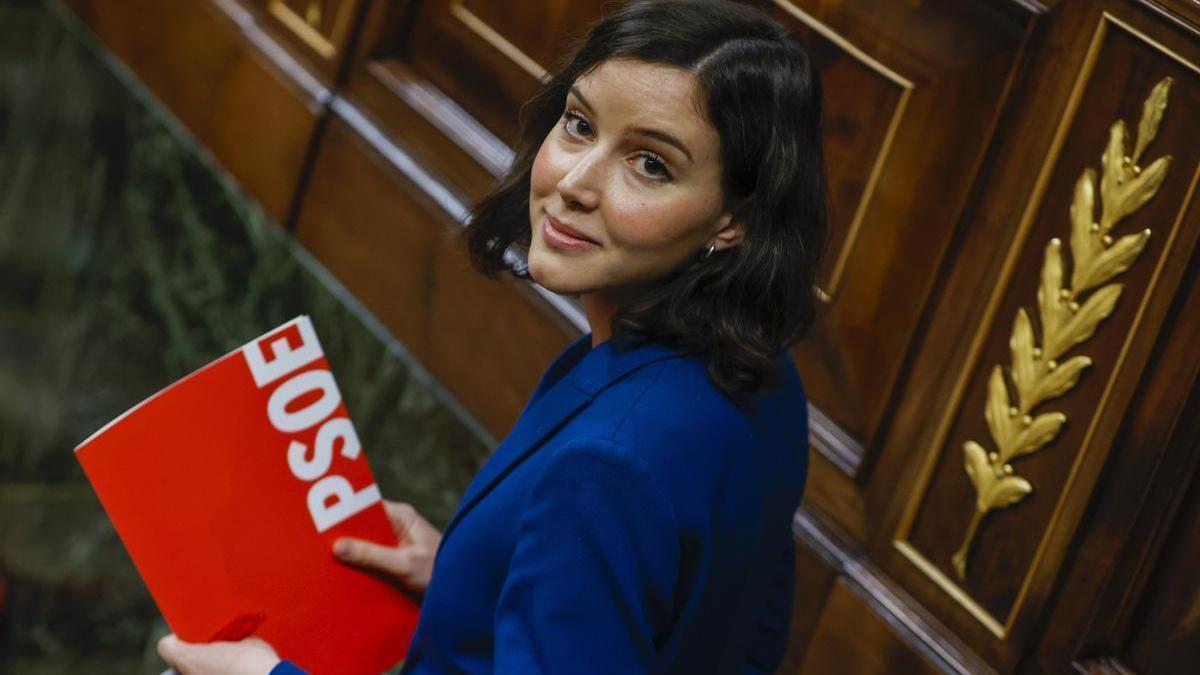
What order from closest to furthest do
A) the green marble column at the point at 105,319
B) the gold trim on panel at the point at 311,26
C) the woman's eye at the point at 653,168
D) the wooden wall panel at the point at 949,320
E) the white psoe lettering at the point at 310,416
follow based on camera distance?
the woman's eye at the point at 653,168 < the white psoe lettering at the point at 310,416 < the wooden wall panel at the point at 949,320 < the green marble column at the point at 105,319 < the gold trim on panel at the point at 311,26

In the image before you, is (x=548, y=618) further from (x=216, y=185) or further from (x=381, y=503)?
(x=216, y=185)

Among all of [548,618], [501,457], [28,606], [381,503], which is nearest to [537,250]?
[501,457]

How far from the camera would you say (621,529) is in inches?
44.5

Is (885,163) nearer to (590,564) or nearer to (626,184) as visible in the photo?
(626,184)

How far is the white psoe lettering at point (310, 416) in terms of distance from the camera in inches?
60.0

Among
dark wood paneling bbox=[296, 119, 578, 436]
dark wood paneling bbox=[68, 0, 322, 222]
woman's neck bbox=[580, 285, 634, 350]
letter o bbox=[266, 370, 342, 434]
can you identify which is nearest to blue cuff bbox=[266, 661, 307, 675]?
letter o bbox=[266, 370, 342, 434]

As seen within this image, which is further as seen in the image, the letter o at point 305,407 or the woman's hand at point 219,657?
the letter o at point 305,407

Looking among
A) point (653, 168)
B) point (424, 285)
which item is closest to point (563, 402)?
point (653, 168)

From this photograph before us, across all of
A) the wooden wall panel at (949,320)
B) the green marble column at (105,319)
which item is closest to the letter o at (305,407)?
the wooden wall panel at (949,320)

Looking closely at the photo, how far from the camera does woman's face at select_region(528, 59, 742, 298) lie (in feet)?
4.03

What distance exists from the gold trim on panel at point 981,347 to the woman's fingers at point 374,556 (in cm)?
64

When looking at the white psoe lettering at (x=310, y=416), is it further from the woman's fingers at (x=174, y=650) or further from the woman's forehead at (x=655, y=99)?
the woman's forehead at (x=655, y=99)

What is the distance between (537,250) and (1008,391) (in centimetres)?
75

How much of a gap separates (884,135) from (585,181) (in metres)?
0.84
